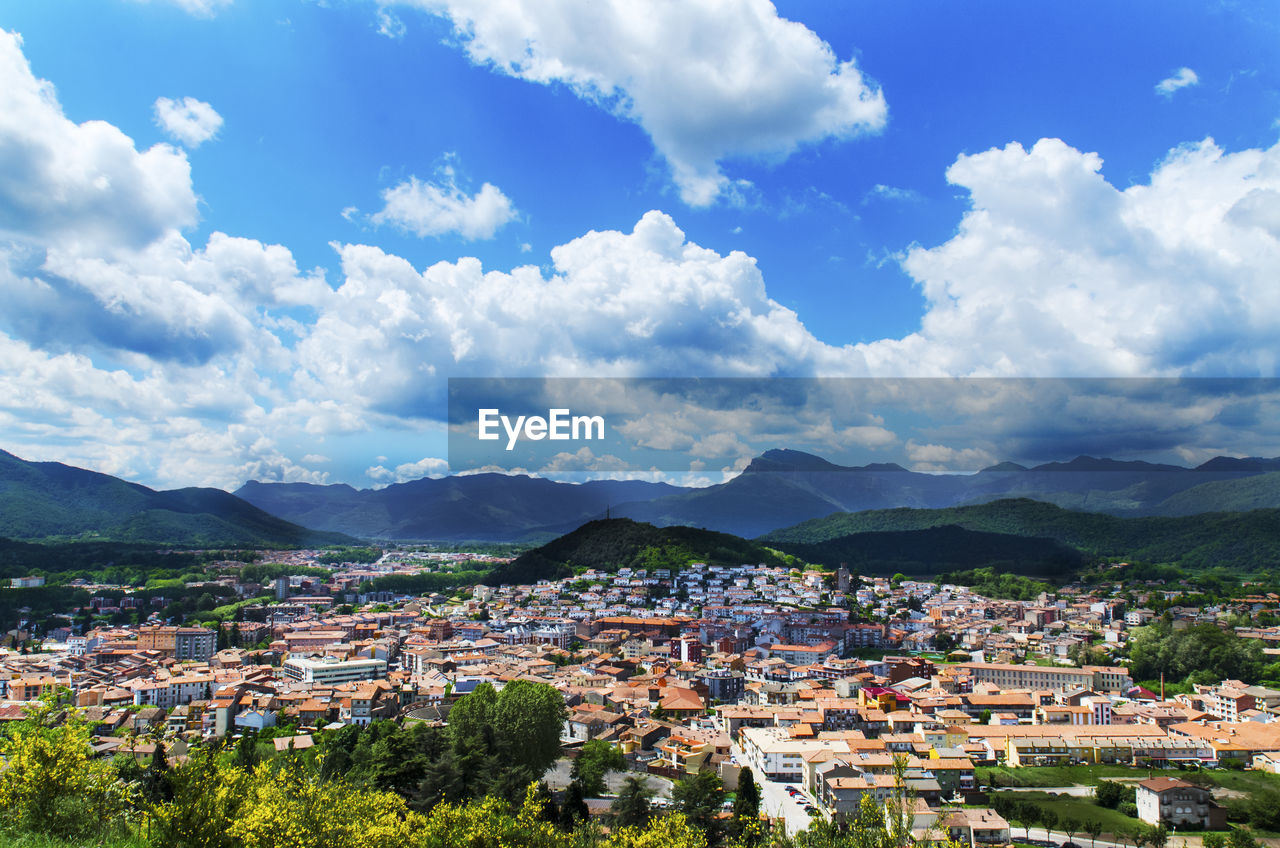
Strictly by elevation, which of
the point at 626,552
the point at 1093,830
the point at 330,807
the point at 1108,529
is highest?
the point at 1108,529

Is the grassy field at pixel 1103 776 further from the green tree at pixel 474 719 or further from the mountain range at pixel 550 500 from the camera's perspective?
the mountain range at pixel 550 500

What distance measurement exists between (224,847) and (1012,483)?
59.7 metres

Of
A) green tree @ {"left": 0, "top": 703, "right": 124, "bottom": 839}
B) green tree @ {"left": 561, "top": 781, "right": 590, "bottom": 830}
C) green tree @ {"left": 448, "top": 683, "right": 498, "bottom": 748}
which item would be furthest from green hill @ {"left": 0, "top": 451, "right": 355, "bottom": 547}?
green tree @ {"left": 0, "top": 703, "right": 124, "bottom": 839}

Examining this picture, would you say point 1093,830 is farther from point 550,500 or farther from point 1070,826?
point 550,500

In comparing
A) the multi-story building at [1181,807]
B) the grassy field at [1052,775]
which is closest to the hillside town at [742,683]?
the multi-story building at [1181,807]

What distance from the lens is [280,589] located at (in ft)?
82.8

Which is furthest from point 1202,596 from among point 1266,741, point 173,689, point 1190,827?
point 173,689

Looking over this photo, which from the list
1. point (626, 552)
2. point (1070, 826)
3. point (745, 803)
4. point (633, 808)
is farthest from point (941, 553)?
point (633, 808)

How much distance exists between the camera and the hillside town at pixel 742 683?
9.64m

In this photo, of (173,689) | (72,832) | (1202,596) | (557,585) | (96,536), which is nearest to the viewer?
(72,832)

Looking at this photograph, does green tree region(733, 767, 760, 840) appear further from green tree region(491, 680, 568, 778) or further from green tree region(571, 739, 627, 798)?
green tree region(491, 680, 568, 778)

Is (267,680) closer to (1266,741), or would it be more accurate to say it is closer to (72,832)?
(72,832)

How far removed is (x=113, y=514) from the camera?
42000 mm

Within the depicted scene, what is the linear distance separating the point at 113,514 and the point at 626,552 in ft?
97.2
